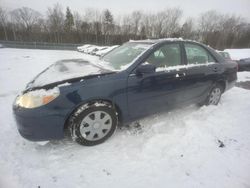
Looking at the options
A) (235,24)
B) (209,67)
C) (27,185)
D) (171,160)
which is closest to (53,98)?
(27,185)

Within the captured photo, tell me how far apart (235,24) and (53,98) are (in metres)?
59.6

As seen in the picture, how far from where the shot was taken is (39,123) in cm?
216

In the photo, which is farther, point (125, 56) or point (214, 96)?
point (214, 96)

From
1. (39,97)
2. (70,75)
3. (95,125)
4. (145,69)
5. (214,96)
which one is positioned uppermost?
(145,69)

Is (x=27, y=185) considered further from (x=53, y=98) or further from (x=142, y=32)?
(x=142, y=32)

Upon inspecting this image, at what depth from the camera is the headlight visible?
7.04 ft

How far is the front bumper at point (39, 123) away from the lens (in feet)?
7.00

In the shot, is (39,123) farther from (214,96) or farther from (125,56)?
(214,96)

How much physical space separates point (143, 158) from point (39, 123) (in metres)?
1.44

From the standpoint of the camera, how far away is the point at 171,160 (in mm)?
2338

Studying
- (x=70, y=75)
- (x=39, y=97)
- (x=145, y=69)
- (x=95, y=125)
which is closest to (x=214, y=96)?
(x=145, y=69)

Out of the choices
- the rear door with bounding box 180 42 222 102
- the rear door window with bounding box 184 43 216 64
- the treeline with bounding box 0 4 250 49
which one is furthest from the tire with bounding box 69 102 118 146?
the treeline with bounding box 0 4 250 49

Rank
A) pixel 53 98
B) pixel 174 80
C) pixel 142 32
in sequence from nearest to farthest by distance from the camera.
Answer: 1. pixel 53 98
2. pixel 174 80
3. pixel 142 32

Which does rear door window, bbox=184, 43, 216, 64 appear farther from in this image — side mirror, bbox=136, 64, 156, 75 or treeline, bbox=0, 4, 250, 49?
treeline, bbox=0, 4, 250, 49
